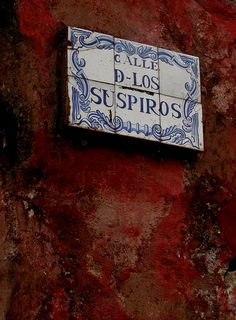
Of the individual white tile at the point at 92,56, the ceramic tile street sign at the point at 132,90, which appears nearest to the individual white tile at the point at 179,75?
the ceramic tile street sign at the point at 132,90

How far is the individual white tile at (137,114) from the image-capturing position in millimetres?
2166

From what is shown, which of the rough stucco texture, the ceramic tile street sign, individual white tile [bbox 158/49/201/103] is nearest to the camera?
the rough stucco texture

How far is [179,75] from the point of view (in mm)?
2287

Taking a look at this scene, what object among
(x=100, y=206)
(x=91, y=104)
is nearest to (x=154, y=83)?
(x=91, y=104)

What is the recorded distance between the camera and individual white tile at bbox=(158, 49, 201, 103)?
2260 mm

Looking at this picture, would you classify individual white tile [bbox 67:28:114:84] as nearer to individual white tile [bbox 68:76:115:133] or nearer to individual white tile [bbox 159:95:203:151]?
individual white tile [bbox 68:76:115:133]

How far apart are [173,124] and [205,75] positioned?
21 centimetres

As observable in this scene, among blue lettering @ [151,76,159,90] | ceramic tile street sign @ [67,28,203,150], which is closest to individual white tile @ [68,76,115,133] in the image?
ceramic tile street sign @ [67,28,203,150]

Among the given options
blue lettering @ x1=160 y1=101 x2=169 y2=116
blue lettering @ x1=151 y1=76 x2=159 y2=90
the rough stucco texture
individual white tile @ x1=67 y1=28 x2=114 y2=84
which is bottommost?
the rough stucco texture

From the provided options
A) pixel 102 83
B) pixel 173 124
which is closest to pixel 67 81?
pixel 102 83

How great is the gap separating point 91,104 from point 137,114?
0.10 meters

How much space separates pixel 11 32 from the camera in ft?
7.14

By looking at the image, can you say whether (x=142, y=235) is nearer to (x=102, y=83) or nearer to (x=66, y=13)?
(x=102, y=83)

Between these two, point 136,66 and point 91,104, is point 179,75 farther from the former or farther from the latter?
point 91,104
